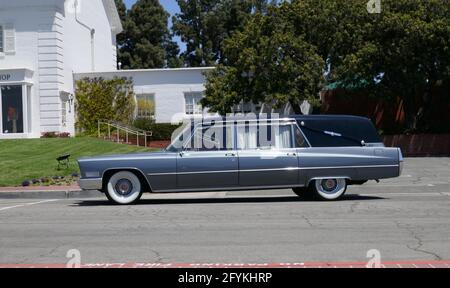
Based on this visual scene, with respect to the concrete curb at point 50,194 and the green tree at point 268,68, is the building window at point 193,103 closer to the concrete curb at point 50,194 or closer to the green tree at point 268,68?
the green tree at point 268,68

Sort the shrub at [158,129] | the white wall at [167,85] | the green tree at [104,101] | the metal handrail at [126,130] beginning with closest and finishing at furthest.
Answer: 1. the metal handrail at [126,130]
2. the shrub at [158,129]
3. the white wall at [167,85]
4. the green tree at [104,101]

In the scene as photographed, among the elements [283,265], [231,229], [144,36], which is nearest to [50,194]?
[231,229]

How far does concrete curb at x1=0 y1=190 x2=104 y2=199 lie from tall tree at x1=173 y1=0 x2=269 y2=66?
42862 millimetres

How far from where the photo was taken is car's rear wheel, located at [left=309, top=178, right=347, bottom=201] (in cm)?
1352

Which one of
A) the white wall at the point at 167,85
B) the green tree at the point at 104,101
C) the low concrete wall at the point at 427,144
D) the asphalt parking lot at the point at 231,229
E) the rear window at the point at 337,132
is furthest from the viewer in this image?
the green tree at the point at 104,101

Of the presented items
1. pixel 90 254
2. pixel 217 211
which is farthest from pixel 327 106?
pixel 90 254

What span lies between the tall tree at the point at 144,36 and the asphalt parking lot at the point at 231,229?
4594cm

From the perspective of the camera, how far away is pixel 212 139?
13.7m

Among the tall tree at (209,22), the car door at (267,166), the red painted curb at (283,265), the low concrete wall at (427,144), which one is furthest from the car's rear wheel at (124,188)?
the tall tree at (209,22)

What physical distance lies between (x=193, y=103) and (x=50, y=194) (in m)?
18.7

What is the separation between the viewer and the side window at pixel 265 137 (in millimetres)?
13555

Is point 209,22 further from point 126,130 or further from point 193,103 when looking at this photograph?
point 126,130

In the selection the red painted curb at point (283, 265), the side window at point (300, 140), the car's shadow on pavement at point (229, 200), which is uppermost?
the side window at point (300, 140)

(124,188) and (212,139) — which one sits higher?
(212,139)
